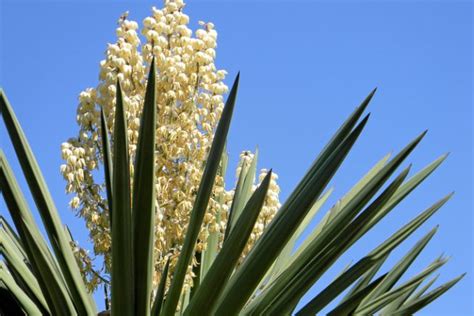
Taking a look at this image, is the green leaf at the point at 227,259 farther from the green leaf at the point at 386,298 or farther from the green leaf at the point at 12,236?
the green leaf at the point at 12,236

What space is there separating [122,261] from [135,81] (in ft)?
3.32

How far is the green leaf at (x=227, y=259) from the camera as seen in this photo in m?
2.30

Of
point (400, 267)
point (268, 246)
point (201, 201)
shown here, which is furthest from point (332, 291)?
point (400, 267)

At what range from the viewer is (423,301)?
3229 mm

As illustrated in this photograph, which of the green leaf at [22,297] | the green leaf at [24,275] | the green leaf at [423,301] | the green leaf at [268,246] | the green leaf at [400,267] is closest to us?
the green leaf at [268,246]

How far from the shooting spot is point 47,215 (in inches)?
105

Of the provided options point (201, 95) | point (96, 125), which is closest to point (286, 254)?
point (201, 95)

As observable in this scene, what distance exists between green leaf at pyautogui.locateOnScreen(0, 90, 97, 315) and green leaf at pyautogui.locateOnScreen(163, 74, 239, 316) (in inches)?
15.3

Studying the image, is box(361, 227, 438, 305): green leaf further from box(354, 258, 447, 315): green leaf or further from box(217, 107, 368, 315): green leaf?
box(217, 107, 368, 315): green leaf

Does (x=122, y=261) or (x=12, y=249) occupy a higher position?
(x=12, y=249)

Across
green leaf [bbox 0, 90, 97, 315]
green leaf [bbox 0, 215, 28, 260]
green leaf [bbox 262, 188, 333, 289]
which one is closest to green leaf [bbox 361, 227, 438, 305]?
green leaf [bbox 262, 188, 333, 289]

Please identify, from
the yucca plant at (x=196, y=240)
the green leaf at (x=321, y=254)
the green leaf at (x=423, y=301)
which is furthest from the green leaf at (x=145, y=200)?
the green leaf at (x=423, y=301)

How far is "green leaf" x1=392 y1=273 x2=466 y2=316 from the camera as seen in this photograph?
3155 mm

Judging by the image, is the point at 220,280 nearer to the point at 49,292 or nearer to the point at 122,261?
the point at 122,261
